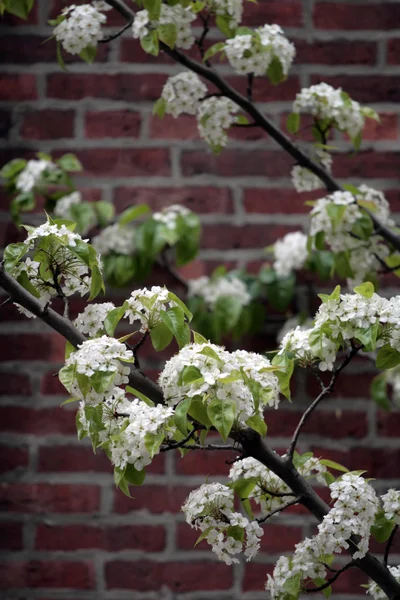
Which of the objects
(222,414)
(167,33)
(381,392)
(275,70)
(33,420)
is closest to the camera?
(222,414)

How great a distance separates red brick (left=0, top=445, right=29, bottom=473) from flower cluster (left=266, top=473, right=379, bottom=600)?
0.85 meters

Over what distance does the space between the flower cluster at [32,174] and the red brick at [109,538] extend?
0.64 m

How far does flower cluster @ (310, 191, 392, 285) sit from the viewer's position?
3.62 ft

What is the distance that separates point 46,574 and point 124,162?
2.61 ft

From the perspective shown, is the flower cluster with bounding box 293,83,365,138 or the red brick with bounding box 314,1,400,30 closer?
the flower cluster with bounding box 293,83,365,138

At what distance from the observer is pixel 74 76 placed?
61.2 inches

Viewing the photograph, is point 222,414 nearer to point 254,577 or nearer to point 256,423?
point 256,423

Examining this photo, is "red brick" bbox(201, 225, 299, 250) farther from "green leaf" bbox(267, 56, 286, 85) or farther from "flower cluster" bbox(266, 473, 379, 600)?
"flower cluster" bbox(266, 473, 379, 600)

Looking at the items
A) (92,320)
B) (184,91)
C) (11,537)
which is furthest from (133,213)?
(92,320)

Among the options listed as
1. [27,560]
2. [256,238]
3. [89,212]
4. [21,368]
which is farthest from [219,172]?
[27,560]

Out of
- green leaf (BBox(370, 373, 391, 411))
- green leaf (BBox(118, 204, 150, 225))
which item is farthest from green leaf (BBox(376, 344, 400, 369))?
green leaf (BBox(118, 204, 150, 225))

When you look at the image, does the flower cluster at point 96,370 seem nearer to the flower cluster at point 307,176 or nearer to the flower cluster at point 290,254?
the flower cluster at point 307,176

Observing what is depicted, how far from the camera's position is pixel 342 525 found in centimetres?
69

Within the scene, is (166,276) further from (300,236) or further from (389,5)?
(389,5)
